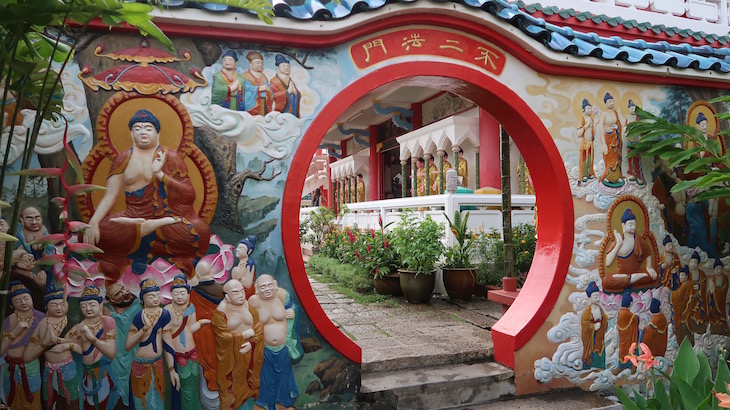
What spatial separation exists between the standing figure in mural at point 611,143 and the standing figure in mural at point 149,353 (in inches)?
163

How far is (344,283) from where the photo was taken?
928 cm

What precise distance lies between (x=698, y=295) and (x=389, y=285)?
13.9 feet

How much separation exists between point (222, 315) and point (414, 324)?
119 inches

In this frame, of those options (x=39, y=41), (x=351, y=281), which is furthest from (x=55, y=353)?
(x=351, y=281)

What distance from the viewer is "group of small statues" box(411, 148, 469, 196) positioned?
11812 mm

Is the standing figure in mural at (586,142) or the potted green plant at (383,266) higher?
the standing figure in mural at (586,142)

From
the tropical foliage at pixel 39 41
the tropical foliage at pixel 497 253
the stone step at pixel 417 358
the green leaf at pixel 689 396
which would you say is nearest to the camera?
the tropical foliage at pixel 39 41

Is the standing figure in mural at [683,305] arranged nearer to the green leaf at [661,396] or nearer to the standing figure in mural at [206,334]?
the green leaf at [661,396]

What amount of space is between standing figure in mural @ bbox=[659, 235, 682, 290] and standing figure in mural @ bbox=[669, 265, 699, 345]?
69 millimetres

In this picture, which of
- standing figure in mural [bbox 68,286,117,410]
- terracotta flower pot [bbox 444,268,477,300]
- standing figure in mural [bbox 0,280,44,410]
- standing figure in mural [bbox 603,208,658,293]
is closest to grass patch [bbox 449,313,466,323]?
terracotta flower pot [bbox 444,268,477,300]

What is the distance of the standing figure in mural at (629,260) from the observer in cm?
487

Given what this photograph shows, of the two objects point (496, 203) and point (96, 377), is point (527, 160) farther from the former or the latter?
point (96, 377)

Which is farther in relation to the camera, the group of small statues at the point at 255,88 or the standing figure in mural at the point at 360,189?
the standing figure in mural at the point at 360,189

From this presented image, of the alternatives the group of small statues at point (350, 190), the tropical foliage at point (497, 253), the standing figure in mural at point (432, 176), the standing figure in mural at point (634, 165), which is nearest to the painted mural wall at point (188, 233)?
the standing figure in mural at point (634, 165)
